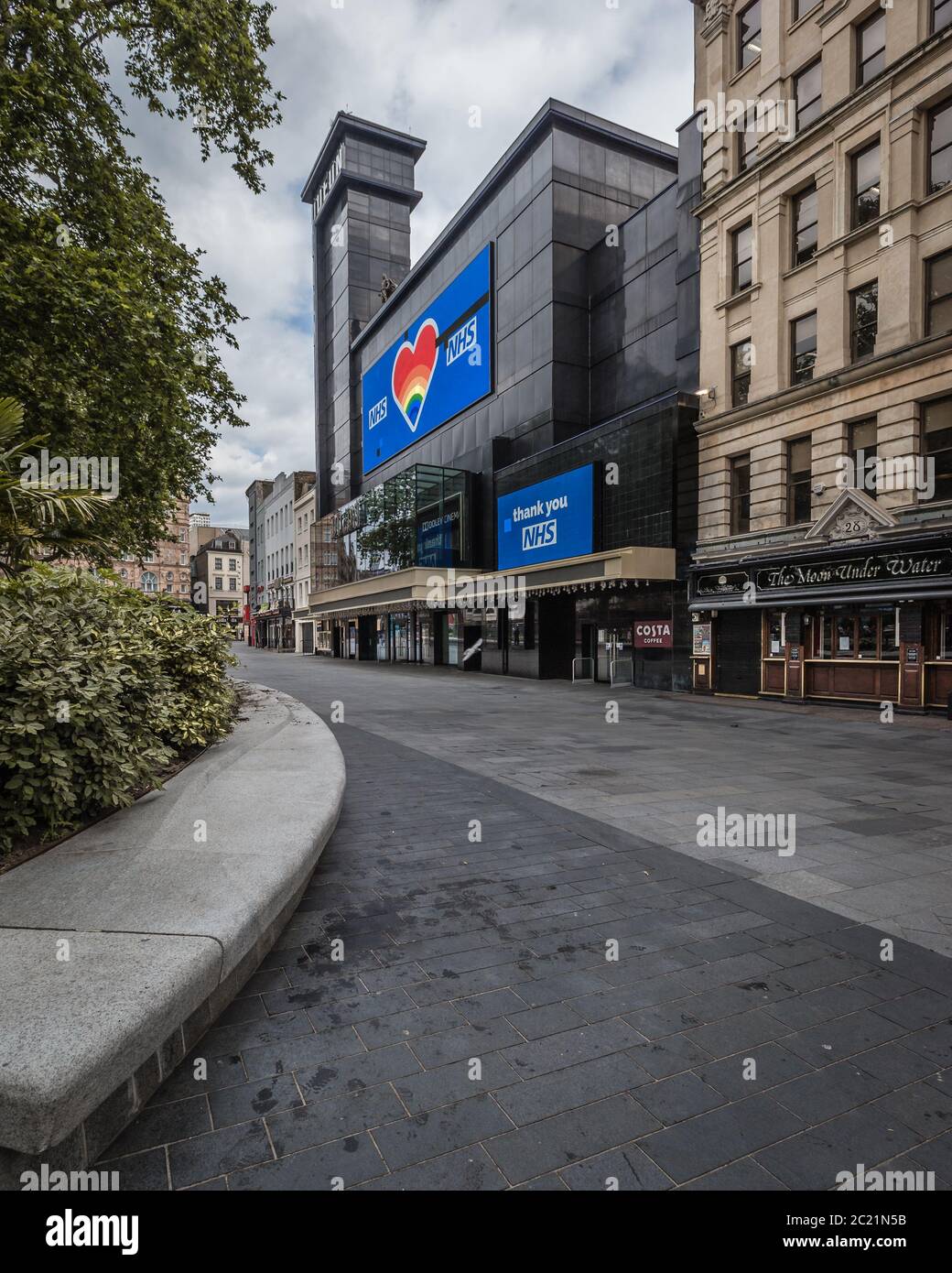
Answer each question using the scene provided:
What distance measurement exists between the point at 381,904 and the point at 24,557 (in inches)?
193

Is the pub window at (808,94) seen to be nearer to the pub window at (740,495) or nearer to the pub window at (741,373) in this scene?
the pub window at (741,373)

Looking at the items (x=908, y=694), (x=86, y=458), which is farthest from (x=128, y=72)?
(x=908, y=694)

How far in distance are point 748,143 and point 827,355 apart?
26.3 feet

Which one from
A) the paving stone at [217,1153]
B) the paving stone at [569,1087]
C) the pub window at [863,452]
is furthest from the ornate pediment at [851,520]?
the paving stone at [217,1153]

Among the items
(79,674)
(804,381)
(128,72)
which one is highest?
(128,72)

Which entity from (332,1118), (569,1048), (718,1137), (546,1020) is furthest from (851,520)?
(332,1118)

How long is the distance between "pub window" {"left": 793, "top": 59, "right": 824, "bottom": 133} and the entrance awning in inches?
485

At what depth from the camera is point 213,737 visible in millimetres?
8227

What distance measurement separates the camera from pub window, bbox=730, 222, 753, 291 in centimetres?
1956

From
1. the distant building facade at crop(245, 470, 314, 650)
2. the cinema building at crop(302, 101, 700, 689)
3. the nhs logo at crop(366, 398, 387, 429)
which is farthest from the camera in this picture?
the distant building facade at crop(245, 470, 314, 650)

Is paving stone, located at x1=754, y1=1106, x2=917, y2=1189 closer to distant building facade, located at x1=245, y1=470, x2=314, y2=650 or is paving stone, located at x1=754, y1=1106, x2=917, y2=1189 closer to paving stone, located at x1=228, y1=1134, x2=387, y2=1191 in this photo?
paving stone, located at x1=228, y1=1134, x2=387, y2=1191

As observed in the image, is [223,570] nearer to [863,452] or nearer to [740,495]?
[740,495]

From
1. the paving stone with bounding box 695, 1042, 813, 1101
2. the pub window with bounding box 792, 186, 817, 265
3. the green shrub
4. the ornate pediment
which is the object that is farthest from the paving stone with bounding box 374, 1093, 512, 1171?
the pub window with bounding box 792, 186, 817, 265

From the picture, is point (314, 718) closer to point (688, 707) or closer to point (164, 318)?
point (164, 318)
